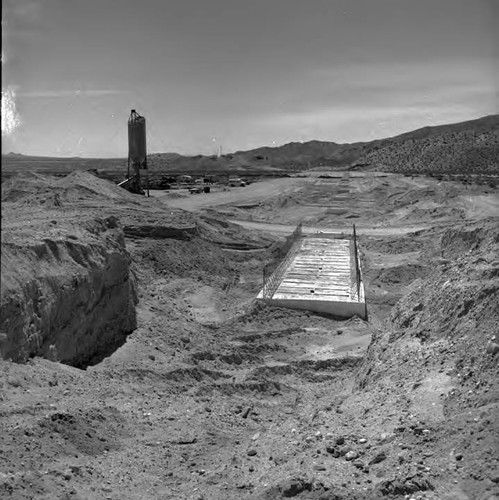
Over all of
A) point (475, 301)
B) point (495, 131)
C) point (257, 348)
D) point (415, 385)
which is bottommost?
point (257, 348)

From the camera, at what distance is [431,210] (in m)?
38.2

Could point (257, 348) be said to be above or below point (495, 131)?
below

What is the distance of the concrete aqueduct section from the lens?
16797 millimetres

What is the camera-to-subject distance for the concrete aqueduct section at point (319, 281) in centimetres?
1680

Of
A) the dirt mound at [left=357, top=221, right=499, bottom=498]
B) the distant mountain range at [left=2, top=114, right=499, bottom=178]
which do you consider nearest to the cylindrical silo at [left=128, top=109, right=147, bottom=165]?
the dirt mound at [left=357, top=221, right=499, bottom=498]

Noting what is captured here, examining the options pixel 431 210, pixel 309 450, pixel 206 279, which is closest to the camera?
pixel 309 450

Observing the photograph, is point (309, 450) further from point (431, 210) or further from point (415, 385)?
point (431, 210)

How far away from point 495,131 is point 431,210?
77946 mm

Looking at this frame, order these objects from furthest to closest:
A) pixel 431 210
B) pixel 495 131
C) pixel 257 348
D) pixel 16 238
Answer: pixel 495 131
pixel 431 210
pixel 257 348
pixel 16 238

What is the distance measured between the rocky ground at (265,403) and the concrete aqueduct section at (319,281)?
0.48 m

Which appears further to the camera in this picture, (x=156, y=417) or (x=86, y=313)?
(x=86, y=313)

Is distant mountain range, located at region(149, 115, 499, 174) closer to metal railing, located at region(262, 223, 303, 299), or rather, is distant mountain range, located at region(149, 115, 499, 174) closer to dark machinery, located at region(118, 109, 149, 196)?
dark machinery, located at region(118, 109, 149, 196)

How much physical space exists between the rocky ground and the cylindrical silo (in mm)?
15338

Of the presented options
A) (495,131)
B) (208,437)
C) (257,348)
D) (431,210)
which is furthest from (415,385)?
(495,131)
